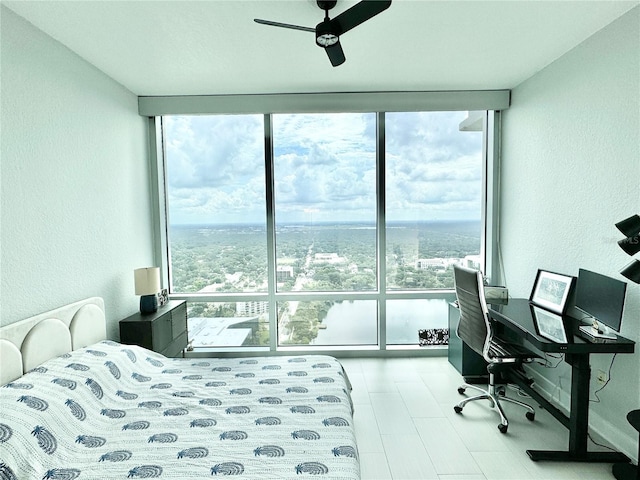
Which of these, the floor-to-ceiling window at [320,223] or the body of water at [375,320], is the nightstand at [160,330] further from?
the body of water at [375,320]

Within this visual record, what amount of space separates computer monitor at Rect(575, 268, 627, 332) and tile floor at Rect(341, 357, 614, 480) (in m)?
0.91

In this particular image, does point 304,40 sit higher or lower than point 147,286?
higher

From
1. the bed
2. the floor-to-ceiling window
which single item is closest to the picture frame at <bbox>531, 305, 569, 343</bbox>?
the floor-to-ceiling window

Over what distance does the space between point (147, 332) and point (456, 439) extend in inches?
100

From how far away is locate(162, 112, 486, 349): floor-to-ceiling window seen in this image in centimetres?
403

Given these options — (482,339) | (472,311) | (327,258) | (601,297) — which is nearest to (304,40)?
(327,258)

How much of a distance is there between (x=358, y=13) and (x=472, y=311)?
7.37ft

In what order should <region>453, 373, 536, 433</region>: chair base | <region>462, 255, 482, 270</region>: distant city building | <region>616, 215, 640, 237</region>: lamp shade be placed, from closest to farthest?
<region>616, 215, 640, 237</region>: lamp shade → <region>453, 373, 536, 433</region>: chair base → <region>462, 255, 482, 270</region>: distant city building

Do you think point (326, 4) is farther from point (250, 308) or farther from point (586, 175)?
point (250, 308)

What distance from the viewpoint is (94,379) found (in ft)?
6.99

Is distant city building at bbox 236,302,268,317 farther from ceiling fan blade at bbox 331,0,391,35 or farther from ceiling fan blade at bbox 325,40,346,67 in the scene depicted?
ceiling fan blade at bbox 331,0,391,35

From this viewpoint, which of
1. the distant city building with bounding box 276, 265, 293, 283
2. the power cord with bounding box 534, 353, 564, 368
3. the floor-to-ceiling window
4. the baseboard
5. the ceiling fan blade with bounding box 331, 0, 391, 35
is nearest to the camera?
the ceiling fan blade with bounding box 331, 0, 391, 35

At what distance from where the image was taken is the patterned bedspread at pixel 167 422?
156 centimetres

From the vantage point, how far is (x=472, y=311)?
114 inches
